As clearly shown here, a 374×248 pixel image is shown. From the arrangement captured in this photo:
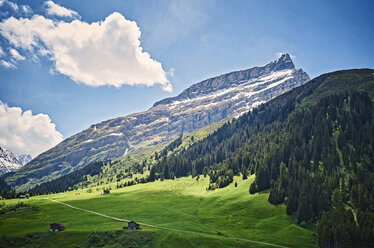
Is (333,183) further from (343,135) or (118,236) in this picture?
(118,236)

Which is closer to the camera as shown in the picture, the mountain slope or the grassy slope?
the grassy slope

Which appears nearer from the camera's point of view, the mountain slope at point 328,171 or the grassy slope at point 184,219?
the grassy slope at point 184,219

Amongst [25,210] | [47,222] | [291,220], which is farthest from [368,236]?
[25,210]

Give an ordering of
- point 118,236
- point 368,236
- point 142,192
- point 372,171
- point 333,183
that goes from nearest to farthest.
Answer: point 368,236, point 118,236, point 333,183, point 372,171, point 142,192

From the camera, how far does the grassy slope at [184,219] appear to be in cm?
7762

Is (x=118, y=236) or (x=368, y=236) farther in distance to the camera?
(x=118, y=236)

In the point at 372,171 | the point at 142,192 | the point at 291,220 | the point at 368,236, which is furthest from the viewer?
the point at 142,192

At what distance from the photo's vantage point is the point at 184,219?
345ft

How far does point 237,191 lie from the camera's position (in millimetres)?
139875

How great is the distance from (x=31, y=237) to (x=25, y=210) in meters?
51.8

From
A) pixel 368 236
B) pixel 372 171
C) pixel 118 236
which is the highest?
pixel 372 171

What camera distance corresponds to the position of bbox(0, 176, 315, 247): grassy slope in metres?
77.6

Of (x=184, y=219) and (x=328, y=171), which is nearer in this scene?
(x=184, y=219)

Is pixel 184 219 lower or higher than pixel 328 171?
lower
